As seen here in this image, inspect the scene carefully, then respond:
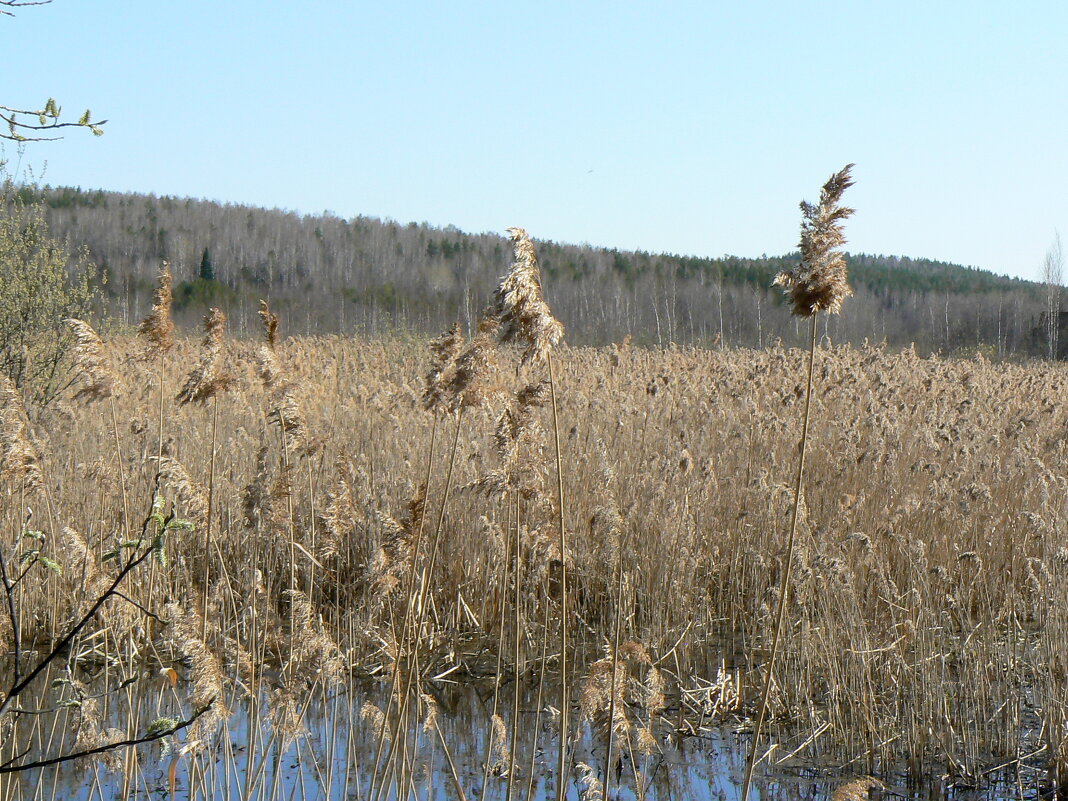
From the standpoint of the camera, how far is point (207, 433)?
742 centimetres

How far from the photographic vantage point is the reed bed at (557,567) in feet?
9.95

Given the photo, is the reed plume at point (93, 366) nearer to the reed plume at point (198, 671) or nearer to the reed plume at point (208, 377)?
the reed plume at point (208, 377)

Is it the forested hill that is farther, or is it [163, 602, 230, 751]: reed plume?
the forested hill

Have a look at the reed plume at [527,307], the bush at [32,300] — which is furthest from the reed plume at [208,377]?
the bush at [32,300]

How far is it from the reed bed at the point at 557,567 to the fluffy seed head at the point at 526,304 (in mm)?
287

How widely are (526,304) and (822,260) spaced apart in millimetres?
661

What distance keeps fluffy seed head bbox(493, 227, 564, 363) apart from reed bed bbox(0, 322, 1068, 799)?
0.29m

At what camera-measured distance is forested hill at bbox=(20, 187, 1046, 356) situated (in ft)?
113

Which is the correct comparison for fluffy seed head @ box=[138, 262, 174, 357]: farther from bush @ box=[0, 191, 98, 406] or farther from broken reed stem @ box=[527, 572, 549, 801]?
bush @ box=[0, 191, 98, 406]

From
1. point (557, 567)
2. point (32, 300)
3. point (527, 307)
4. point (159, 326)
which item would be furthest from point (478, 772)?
point (32, 300)

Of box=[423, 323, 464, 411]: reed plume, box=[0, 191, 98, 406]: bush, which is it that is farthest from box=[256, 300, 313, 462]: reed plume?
box=[0, 191, 98, 406]: bush

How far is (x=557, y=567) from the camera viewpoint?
5223 mm

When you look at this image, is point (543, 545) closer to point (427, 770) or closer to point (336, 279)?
point (427, 770)

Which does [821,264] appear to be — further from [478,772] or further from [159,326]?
[478,772]
